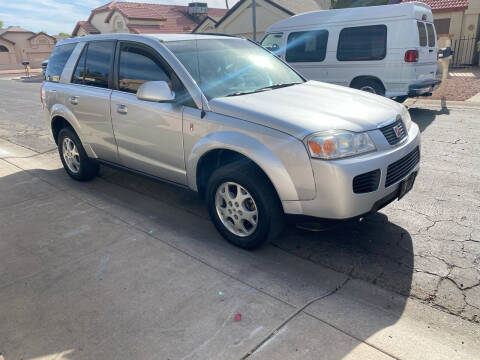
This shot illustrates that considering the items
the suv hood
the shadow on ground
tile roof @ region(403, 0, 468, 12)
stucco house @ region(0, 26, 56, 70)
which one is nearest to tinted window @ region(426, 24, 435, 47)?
the suv hood

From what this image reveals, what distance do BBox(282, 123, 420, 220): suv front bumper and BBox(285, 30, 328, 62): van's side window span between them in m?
6.71

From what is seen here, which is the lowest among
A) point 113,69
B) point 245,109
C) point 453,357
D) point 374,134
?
point 453,357

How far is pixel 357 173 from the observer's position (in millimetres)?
2871

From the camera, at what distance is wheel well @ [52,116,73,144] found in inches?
211

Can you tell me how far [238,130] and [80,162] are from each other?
2.87 metres

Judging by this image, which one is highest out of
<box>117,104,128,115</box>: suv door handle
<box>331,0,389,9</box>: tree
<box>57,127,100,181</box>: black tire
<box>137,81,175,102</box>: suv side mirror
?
<box>331,0,389,9</box>: tree

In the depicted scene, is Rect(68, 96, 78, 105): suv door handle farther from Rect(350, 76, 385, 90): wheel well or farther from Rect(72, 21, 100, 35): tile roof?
Rect(72, 21, 100, 35): tile roof

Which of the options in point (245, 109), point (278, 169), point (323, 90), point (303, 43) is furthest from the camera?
point (303, 43)

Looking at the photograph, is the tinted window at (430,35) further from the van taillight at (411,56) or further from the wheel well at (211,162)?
the wheel well at (211,162)

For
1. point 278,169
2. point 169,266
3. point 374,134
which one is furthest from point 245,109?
point 169,266

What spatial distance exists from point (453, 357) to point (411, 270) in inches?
35.8

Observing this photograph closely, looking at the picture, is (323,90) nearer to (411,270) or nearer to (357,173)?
(357,173)

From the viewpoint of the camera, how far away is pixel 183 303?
2.84 m

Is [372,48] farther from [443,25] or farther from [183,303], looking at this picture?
[443,25]
